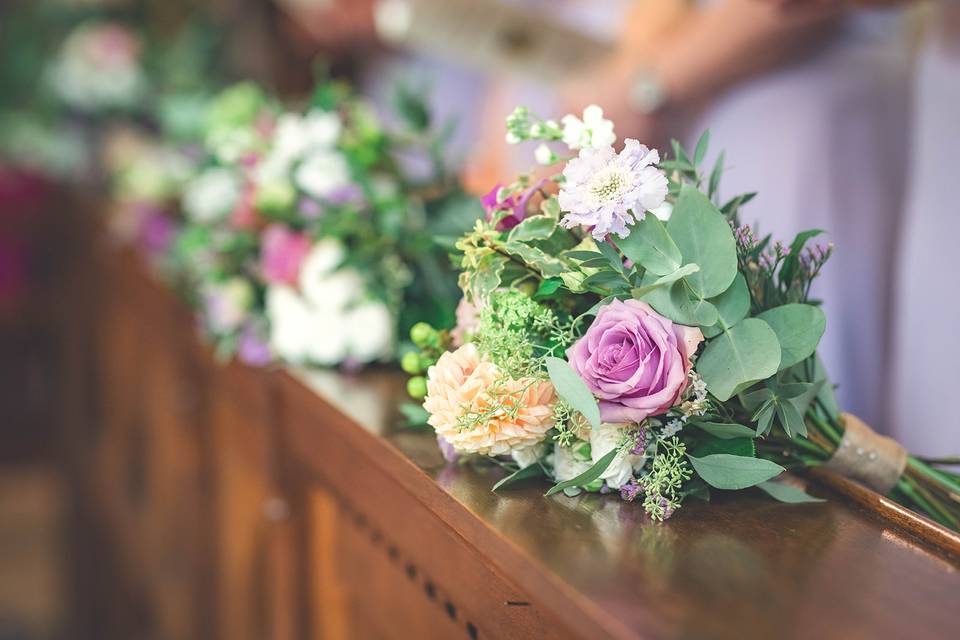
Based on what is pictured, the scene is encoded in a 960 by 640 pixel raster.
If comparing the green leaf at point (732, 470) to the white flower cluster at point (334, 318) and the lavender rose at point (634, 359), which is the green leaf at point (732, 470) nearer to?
the lavender rose at point (634, 359)

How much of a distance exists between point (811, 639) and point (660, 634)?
0.09 m

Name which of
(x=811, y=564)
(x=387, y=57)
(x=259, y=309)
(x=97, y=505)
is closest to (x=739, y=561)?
(x=811, y=564)

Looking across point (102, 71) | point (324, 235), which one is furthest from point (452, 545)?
point (102, 71)

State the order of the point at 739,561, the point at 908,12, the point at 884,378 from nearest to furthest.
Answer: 1. the point at 739,561
2. the point at 884,378
3. the point at 908,12

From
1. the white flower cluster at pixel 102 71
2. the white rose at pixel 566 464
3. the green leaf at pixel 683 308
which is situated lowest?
the white rose at pixel 566 464

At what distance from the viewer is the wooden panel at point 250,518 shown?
5.12ft

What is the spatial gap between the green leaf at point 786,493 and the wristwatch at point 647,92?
126 centimetres

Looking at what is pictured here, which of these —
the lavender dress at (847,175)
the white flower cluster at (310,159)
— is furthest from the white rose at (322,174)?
the lavender dress at (847,175)

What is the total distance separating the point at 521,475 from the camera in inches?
32.6

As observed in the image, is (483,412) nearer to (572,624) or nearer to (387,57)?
(572,624)

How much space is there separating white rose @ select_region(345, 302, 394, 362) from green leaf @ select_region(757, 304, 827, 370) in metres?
0.71

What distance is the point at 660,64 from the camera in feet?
6.29

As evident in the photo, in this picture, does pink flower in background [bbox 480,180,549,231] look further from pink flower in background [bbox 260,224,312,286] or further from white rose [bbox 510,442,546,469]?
pink flower in background [bbox 260,224,312,286]

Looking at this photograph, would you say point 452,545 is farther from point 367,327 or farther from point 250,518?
point 250,518
